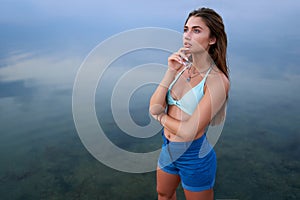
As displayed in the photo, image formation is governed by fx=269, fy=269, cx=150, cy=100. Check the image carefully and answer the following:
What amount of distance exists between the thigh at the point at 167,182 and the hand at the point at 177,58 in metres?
0.78

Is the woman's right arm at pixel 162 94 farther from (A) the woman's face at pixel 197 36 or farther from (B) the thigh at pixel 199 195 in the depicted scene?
(B) the thigh at pixel 199 195

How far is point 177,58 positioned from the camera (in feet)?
5.46

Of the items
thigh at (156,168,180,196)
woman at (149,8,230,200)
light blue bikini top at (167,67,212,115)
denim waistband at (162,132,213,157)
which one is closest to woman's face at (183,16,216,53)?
woman at (149,8,230,200)

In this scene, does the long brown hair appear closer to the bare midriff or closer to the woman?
the woman

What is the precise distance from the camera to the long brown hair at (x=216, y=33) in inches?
66.9

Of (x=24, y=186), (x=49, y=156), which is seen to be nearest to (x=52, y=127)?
(x=49, y=156)

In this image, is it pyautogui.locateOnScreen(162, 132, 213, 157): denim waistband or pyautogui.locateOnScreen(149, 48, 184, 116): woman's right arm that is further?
pyautogui.locateOnScreen(162, 132, 213, 157): denim waistband

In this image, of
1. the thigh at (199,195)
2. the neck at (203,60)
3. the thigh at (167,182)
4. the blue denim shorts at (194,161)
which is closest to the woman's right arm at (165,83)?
the neck at (203,60)

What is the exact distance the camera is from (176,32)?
1717mm

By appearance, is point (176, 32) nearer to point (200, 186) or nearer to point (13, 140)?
point (200, 186)

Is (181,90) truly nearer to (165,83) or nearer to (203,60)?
(165,83)

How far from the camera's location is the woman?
165 centimetres

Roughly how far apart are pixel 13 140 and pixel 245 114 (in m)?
5.73

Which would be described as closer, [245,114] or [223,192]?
[223,192]
